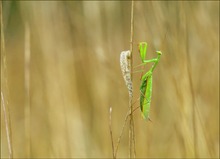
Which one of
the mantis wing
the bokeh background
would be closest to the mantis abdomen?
the mantis wing

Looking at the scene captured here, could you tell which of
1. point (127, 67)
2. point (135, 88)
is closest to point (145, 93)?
point (127, 67)

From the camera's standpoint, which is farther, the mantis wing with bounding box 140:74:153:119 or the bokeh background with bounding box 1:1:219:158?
the bokeh background with bounding box 1:1:219:158

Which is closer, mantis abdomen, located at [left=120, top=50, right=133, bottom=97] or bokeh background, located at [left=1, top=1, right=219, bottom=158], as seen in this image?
mantis abdomen, located at [left=120, top=50, right=133, bottom=97]

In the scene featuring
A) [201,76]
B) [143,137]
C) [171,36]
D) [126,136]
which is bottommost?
[126,136]

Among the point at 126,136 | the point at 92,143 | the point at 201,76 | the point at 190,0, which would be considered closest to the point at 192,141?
the point at 190,0

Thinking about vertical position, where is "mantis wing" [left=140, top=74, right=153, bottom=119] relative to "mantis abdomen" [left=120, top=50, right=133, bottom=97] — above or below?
below

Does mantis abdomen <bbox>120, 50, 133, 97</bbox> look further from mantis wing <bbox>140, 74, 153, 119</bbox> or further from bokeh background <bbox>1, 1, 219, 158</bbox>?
bokeh background <bbox>1, 1, 219, 158</bbox>

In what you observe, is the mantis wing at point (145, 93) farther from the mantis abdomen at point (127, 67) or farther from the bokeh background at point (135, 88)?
the bokeh background at point (135, 88)

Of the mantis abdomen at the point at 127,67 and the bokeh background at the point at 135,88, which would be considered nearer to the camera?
the mantis abdomen at the point at 127,67

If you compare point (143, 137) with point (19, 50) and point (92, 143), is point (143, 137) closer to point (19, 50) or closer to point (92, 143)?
point (92, 143)

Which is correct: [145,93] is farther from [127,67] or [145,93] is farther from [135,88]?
[135,88]

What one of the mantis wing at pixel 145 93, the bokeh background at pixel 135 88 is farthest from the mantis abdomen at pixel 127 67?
the bokeh background at pixel 135 88
